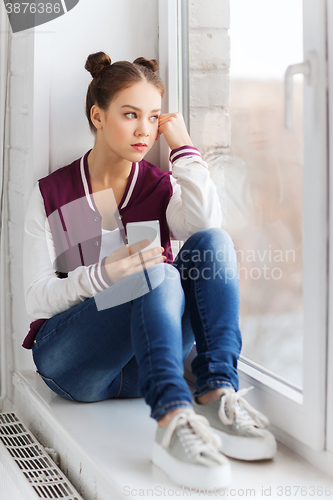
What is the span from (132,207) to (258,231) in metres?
0.32

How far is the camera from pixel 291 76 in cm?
84

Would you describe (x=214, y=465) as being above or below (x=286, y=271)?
below

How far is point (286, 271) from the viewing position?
965mm

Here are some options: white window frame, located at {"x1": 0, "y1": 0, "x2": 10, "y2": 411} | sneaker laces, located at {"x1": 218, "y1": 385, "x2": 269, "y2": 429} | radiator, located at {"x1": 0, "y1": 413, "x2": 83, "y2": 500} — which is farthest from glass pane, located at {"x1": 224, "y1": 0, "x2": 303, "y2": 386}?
white window frame, located at {"x1": 0, "y1": 0, "x2": 10, "y2": 411}

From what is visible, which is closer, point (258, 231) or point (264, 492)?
point (264, 492)

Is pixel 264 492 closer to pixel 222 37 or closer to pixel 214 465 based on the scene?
pixel 214 465

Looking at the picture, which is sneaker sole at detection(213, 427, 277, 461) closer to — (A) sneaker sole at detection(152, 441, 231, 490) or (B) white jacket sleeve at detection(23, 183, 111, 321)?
(A) sneaker sole at detection(152, 441, 231, 490)

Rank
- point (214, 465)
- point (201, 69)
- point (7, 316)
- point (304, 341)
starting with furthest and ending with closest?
point (7, 316) < point (201, 69) < point (304, 341) < point (214, 465)

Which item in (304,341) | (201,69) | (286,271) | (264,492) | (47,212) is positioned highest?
(201,69)

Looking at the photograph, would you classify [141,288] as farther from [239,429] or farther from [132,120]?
[132,120]

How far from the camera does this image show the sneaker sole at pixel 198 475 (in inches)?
30.4

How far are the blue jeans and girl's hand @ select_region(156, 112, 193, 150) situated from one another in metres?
0.28

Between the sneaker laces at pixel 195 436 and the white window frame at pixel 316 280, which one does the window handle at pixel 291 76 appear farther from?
the sneaker laces at pixel 195 436

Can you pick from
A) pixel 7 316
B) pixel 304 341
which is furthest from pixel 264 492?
pixel 7 316
